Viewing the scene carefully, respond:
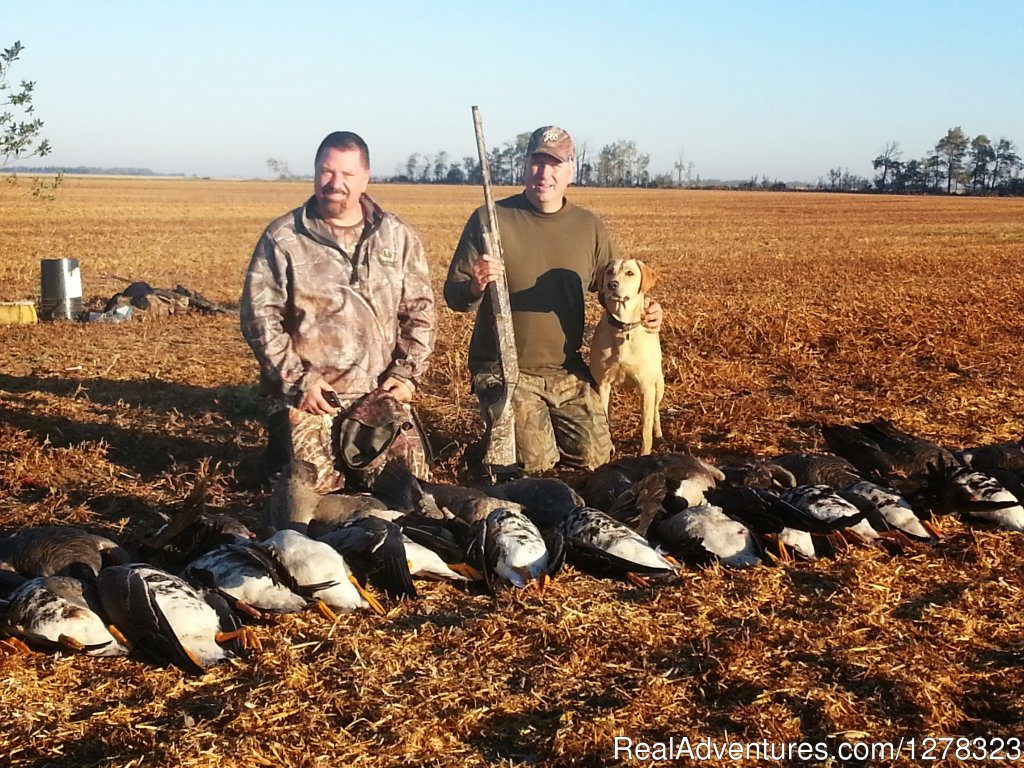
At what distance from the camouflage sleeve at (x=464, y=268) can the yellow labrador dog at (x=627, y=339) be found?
80 cm

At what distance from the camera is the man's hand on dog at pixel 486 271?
6203 millimetres

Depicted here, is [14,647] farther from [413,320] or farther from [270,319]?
[413,320]

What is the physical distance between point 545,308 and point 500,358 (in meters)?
0.58

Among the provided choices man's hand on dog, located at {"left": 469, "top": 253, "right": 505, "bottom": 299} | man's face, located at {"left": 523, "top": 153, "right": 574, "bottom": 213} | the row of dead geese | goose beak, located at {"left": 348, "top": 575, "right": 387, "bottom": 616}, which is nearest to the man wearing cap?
man's face, located at {"left": 523, "top": 153, "right": 574, "bottom": 213}

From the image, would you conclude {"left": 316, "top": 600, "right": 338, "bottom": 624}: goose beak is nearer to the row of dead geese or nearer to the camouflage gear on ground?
the row of dead geese

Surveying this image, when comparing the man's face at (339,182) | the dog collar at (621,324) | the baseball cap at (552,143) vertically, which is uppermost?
the baseball cap at (552,143)

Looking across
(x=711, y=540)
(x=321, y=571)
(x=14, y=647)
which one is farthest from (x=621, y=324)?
(x=14, y=647)

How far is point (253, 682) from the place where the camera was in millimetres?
3703

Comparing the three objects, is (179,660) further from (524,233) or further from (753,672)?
(524,233)

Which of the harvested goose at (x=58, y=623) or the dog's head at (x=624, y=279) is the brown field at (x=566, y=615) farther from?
the dog's head at (x=624, y=279)

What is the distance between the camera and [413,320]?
622cm

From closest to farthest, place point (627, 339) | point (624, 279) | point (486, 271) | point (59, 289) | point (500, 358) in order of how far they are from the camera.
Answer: point (486, 271) < point (500, 358) < point (624, 279) < point (627, 339) < point (59, 289)

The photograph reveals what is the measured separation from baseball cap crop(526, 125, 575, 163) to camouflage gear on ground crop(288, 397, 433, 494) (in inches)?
72.0

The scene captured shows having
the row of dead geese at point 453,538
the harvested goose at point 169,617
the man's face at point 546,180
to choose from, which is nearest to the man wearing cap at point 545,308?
the man's face at point 546,180
